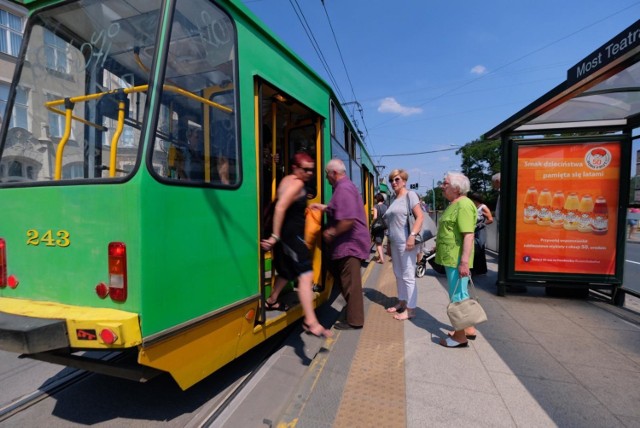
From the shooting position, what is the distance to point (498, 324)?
4246 millimetres

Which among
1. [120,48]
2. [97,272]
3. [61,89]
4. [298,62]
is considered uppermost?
[298,62]

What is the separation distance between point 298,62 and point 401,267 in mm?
2706

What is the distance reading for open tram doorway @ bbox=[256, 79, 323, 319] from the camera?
12.3 ft

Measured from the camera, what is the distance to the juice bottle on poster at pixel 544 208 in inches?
201

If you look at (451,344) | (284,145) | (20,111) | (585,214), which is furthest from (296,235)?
(585,214)

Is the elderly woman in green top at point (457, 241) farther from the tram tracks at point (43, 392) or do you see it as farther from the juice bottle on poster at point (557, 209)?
the tram tracks at point (43, 392)

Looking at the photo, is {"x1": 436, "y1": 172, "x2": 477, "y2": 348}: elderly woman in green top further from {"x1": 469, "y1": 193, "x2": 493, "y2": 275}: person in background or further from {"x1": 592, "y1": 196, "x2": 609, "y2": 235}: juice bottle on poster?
{"x1": 469, "y1": 193, "x2": 493, "y2": 275}: person in background

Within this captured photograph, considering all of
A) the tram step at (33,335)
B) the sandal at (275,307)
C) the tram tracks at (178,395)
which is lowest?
the tram tracks at (178,395)

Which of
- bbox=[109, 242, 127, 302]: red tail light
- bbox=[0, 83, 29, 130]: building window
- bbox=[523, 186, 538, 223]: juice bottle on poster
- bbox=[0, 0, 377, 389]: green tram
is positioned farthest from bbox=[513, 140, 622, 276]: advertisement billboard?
Result: bbox=[0, 83, 29, 130]: building window

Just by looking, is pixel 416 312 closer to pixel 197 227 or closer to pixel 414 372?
pixel 414 372

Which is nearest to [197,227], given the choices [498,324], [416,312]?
[416,312]

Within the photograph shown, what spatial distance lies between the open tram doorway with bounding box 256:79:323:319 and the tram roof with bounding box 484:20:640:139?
2.79m

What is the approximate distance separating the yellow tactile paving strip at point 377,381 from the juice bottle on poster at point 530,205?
2.67 m

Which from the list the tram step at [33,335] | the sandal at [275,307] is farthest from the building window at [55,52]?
the sandal at [275,307]
